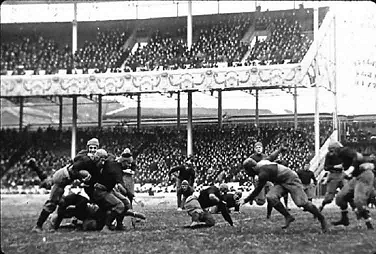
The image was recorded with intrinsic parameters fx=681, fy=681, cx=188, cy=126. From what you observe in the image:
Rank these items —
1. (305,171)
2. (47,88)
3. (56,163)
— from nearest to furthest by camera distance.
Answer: (47,88) < (56,163) < (305,171)

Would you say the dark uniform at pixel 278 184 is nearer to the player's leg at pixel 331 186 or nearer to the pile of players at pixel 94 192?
the player's leg at pixel 331 186

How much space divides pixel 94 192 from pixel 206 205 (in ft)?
3.40

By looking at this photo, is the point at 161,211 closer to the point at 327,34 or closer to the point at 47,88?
the point at 47,88

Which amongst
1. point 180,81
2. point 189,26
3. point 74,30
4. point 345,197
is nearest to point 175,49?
point 189,26

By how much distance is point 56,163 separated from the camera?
5219 mm

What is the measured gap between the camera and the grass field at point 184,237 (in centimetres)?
496

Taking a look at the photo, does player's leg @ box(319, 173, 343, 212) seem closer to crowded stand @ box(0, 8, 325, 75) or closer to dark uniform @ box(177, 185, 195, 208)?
crowded stand @ box(0, 8, 325, 75)

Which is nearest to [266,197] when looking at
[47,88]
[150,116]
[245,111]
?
[245,111]

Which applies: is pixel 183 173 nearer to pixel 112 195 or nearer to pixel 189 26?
pixel 112 195

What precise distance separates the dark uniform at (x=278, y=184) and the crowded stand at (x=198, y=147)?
0.10 m

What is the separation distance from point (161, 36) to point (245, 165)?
4.42 feet

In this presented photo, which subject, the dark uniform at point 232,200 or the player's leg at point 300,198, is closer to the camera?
the player's leg at point 300,198

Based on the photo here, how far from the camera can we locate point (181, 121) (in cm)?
543

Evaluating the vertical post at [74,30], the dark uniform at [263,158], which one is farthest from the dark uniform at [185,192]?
the vertical post at [74,30]
